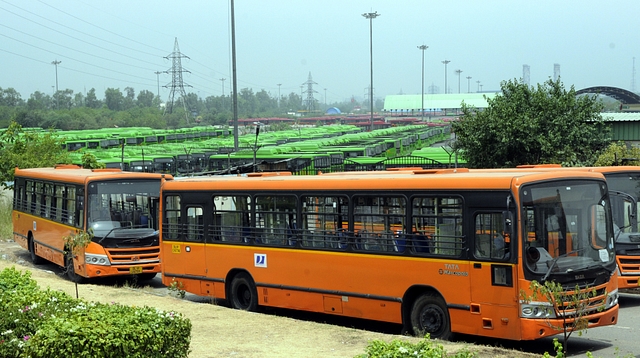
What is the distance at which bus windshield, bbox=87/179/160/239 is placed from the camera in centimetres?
1847

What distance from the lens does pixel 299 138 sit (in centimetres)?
8475

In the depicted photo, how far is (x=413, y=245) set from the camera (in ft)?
39.7

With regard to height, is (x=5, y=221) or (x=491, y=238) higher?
(x=491, y=238)

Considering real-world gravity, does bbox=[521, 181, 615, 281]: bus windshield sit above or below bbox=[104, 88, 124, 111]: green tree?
below

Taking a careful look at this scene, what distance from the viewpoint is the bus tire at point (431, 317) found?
11.7m

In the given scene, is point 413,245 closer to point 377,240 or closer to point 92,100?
point 377,240

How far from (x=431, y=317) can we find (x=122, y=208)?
926 cm

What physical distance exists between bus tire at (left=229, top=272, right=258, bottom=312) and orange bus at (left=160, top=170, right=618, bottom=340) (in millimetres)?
27

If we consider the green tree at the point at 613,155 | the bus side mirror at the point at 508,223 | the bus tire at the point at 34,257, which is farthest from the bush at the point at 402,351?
the green tree at the point at 613,155

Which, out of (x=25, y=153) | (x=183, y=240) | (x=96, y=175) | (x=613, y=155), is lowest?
(x=183, y=240)

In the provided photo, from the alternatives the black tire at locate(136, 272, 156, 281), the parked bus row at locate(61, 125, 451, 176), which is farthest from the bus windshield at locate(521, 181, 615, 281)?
the parked bus row at locate(61, 125, 451, 176)

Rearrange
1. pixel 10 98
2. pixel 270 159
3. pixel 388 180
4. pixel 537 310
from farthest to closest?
pixel 10 98 → pixel 270 159 → pixel 388 180 → pixel 537 310

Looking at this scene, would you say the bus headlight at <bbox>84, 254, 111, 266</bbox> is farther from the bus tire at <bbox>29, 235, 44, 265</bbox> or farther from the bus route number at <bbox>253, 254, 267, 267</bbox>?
the bus tire at <bbox>29, 235, 44, 265</bbox>

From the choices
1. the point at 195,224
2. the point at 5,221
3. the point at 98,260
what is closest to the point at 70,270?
the point at 98,260
